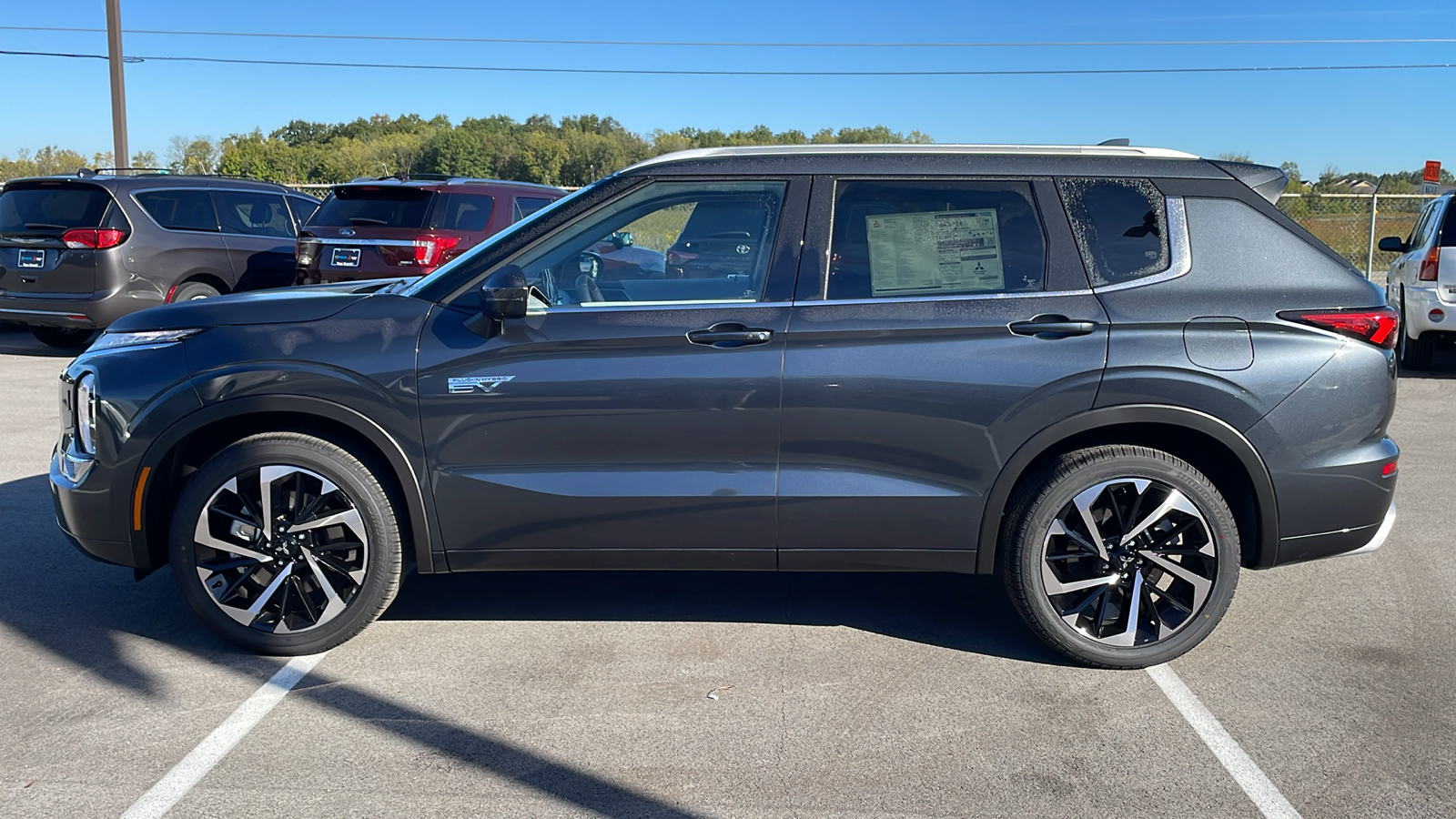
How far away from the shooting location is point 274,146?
8194 centimetres

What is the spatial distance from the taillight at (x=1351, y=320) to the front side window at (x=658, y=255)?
1.86 metres

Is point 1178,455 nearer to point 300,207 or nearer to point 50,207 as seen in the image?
point 50,207

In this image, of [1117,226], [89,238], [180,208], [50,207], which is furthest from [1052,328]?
[50,207]

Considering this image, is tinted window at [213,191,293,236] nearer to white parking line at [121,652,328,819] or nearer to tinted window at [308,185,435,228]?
tinted window at [308,185,435,228]

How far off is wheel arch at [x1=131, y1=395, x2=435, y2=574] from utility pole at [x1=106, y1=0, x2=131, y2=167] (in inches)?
747

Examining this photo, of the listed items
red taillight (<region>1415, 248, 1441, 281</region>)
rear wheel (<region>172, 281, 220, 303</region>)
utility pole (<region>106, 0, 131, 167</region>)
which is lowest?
rear wheel (<region>172, 281, 220, 303</region>)

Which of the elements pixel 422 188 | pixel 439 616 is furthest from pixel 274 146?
pixel 439 616

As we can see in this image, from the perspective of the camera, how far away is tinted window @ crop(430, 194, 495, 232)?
1034cm

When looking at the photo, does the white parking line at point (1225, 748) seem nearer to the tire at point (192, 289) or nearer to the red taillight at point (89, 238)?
the tire at point (192, 289)

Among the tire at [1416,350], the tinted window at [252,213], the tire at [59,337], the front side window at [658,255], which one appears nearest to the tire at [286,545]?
the front side window at [658,255]

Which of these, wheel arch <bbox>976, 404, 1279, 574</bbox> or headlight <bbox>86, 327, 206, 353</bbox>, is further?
headlight <bbox>86, 327, 206, 353</bbox>

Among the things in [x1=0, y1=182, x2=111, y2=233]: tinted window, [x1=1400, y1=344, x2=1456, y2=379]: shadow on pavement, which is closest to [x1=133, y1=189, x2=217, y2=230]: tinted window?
[x1=0, y1=182, x2=111, y2=233]: tinted window

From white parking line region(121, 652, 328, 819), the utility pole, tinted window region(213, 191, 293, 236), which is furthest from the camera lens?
the utility pole

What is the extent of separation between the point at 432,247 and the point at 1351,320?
8.02 metres
